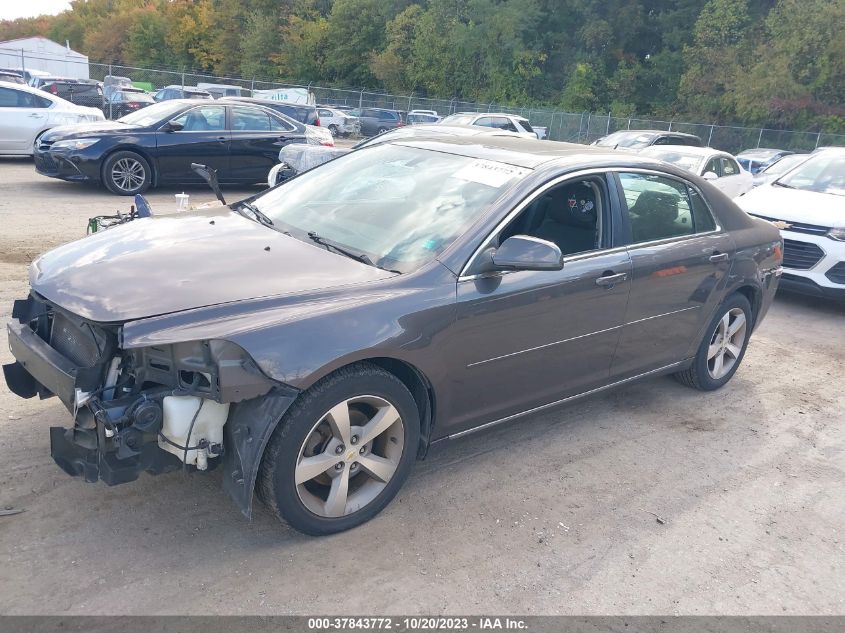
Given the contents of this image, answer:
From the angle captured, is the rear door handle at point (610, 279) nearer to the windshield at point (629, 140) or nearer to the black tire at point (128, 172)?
the black tire at point (128, 172)

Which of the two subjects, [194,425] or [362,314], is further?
[362,314]

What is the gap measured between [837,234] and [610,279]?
4.83m

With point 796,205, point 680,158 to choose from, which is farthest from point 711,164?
point 796,205

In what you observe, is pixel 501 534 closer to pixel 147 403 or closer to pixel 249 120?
pixel 147 403

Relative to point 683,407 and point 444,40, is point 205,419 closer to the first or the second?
point 683,407

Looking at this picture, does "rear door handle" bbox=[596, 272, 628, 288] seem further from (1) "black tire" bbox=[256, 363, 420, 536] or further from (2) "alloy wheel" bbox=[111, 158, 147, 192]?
(2) "alloy wheel" bbox=[111, 158, 147, 192]

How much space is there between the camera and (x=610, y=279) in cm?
407

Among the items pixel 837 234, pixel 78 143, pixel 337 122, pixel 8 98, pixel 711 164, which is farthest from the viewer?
pixel 337 122

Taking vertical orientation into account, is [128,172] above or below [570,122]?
below

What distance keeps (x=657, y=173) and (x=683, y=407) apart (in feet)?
5.41

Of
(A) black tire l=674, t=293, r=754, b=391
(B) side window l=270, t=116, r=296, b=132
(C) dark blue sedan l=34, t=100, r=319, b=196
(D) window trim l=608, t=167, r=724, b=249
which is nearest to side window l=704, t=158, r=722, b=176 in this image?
(C) dark blue sedan l=34, t=100, r=319, b=196

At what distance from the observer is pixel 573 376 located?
4098 millimetres

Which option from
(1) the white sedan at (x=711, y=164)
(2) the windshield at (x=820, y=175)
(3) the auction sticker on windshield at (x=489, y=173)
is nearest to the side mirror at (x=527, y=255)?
(3) the auction sticker on windshield at (x=489, y=173)

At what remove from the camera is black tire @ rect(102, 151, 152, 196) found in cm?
1083
